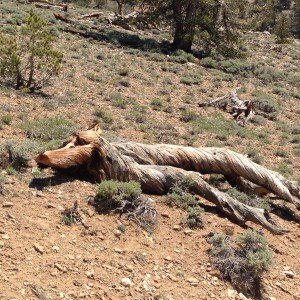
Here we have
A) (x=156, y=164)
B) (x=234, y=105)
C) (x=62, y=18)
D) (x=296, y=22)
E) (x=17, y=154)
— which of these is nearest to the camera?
(x=17, y=154)

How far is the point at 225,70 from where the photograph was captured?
22656 mm

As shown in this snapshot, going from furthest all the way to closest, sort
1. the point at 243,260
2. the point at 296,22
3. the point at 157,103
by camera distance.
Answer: the point at 296,22 < the point at 157,103 < the point at 243,260

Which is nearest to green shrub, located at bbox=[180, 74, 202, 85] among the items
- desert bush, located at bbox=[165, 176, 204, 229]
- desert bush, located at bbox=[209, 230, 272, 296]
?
desert bush, located at bbox=[165, 176, 204, 229]

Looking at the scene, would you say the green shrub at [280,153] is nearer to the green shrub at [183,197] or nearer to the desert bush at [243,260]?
the green shrub at [183,197]

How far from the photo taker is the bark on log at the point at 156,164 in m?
6.77

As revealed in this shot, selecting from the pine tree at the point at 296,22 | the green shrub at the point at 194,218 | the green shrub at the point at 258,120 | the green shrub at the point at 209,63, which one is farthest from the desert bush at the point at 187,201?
the pine tree at the point at 296,22

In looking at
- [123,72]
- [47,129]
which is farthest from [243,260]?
[123,72]

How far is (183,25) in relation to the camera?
976 inches

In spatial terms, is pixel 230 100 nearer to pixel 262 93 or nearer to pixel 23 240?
pixel 262 93

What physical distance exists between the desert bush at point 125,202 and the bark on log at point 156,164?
45 cm

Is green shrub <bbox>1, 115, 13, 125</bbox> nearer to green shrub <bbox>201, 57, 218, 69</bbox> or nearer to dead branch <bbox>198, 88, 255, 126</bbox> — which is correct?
dead branch <bbox>198, 88, 255, 126</bbox>

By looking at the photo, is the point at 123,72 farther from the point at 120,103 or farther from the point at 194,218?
the point at 194,218

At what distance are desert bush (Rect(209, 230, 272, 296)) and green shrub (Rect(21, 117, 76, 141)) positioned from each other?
4340 mm

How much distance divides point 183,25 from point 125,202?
20.0 metres
